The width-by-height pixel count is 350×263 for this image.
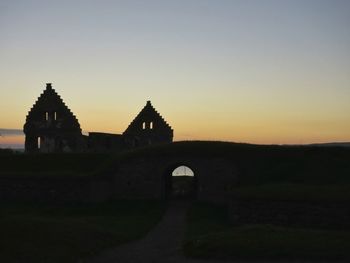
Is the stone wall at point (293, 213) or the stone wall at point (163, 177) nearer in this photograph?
the stone wall at point (293, 213)

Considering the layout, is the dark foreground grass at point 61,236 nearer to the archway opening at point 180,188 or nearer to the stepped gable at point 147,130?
the archway opening at point 180,188

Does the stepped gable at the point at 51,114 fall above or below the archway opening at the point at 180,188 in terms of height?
above

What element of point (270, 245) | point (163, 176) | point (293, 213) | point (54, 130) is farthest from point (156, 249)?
point (54, 130)

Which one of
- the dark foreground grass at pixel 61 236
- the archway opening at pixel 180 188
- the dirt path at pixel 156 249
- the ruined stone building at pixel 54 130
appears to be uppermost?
the ruined stone building at pixel 54 130

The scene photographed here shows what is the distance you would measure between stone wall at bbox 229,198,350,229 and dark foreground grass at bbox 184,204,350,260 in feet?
11.8

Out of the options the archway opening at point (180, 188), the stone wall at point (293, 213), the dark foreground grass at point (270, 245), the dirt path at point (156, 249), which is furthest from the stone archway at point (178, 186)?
the dark foreground grass at point (270, 245)

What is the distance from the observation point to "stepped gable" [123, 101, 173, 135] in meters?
40.2

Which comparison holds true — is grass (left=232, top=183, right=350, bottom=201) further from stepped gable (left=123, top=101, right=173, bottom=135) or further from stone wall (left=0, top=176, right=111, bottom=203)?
stepped gable (left=123, top=101, right=173, bottom=135)

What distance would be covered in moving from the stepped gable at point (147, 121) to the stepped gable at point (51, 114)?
5.91m

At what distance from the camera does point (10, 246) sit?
13.7 meters

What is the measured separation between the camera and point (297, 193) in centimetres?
1953

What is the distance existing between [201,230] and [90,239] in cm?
470

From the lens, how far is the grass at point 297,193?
19031 mm

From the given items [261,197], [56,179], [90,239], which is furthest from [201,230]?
[56,179]
